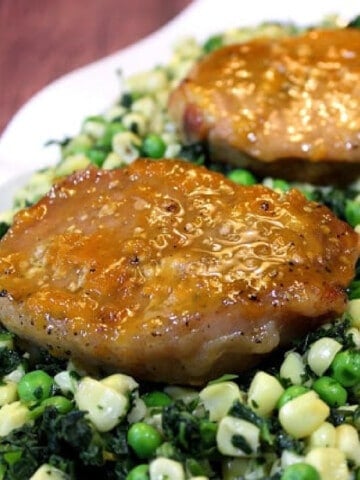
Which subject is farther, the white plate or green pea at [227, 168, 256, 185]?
the white plate

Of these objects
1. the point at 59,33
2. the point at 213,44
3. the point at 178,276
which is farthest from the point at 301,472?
the point at 59,33

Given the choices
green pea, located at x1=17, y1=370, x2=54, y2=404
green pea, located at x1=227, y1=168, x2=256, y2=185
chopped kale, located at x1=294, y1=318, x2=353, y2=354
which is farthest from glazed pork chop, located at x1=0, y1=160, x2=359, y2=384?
green pea, located at x1=227, y1=168, x2=256, y2=185

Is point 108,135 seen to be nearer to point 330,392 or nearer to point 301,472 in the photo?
point 330,392

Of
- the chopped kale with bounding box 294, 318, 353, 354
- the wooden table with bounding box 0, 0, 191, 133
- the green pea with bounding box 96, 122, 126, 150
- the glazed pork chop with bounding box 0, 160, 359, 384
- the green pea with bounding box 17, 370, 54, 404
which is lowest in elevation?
the wooden table with bounding box 0, 0, 191, 133

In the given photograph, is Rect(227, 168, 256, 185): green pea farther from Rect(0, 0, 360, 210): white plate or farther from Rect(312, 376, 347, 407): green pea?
Rect(312, 376, 347, 407): green pea

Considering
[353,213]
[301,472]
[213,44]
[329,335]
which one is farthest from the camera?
[213,44]

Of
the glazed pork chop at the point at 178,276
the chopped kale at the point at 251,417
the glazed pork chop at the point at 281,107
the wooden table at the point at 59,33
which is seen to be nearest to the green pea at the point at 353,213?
the glazed pork chop at the point at 281,107

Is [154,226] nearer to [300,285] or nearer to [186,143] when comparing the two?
[300,285]
